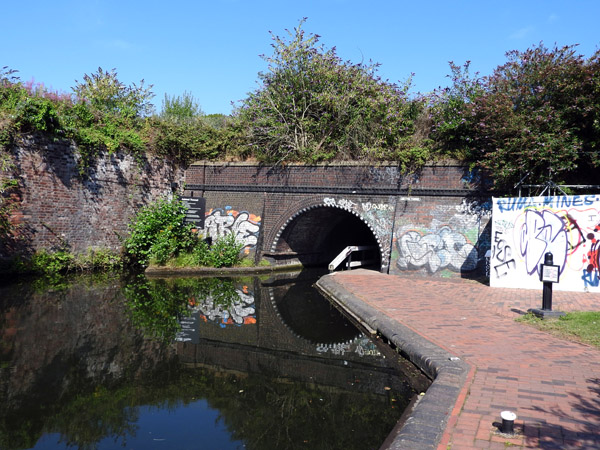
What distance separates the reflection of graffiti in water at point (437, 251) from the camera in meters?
12.1

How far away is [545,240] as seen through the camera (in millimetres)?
10062

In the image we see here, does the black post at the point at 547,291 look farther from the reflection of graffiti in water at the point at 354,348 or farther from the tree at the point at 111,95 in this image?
the tree at the point at 111,95

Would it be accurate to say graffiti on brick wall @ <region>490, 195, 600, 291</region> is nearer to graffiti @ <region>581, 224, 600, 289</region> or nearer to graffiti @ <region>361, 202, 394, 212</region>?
graffiti @ <region>581, 224, 600, 289</region>

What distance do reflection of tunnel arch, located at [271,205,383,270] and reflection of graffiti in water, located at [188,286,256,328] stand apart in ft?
16.1

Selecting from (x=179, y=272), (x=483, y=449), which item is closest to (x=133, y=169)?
(x=179, y=272)

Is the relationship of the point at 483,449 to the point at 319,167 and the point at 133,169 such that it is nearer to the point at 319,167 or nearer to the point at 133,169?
the point at 319,167

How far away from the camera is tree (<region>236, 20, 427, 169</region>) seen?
14.5 meters

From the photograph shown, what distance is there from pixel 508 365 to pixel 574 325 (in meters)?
2.27

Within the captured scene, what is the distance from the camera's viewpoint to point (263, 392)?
→ 16.9 ft

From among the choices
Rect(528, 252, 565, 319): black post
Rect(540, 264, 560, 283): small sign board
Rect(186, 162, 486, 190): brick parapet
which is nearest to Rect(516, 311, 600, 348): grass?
Rect(528, 252, 565, 319): black post

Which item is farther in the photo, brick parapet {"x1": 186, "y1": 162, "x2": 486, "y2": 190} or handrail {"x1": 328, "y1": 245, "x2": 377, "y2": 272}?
handrail {"x1": 328, "y1": 245, "x2": 377, "y2": 272}

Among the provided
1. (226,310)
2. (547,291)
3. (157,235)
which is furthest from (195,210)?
(547,291)

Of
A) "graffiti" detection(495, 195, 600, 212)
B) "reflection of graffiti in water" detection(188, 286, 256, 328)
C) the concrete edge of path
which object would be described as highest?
"graffiti" detection(495, 195, 600, 212)

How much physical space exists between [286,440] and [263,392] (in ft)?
3.47
